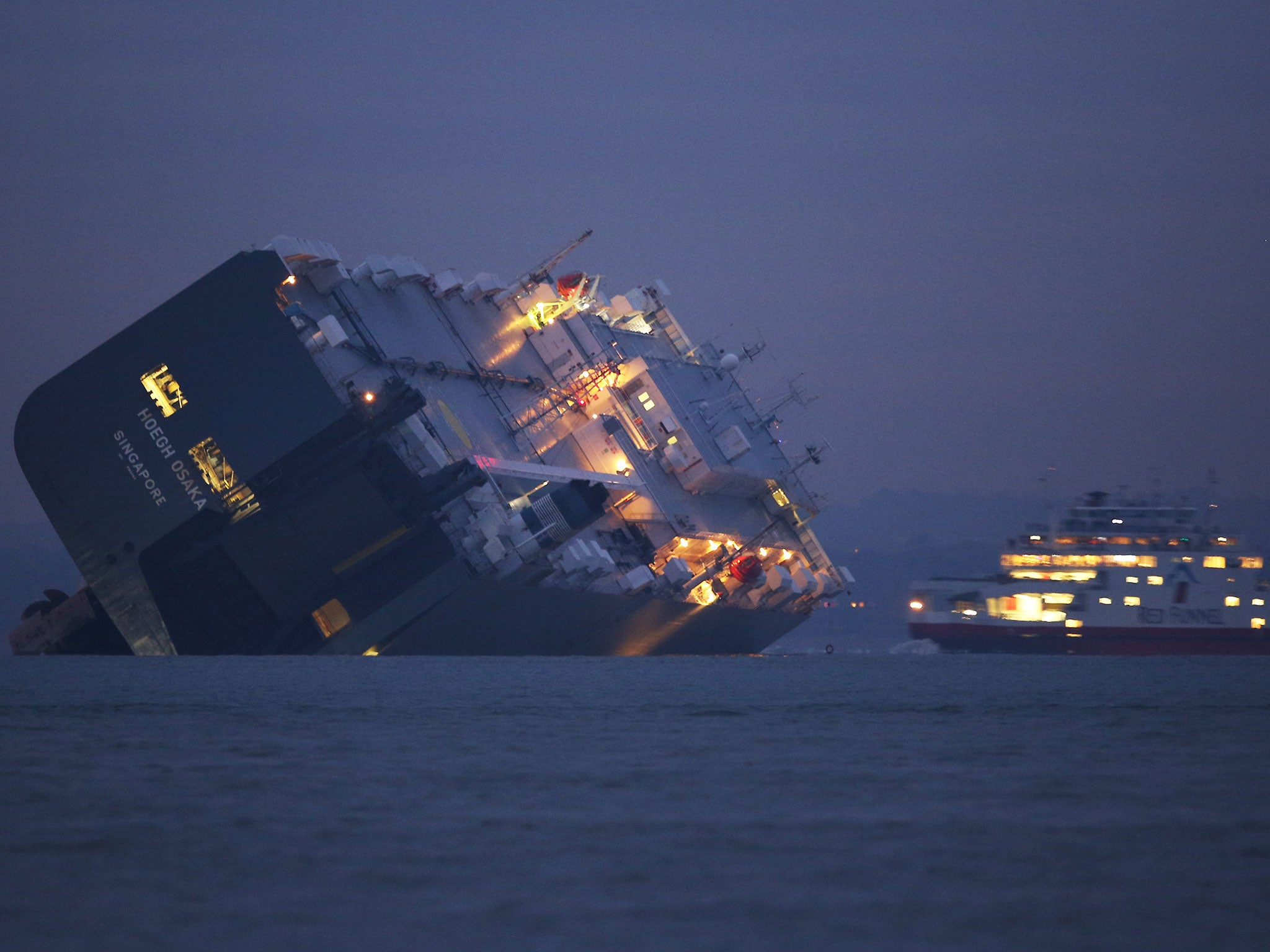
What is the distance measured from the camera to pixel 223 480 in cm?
2992

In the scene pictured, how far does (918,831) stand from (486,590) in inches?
896

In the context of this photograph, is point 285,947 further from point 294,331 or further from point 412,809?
point 294,331

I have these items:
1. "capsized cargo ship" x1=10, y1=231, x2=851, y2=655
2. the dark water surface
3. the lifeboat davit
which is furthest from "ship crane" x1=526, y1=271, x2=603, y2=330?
the dark water surface

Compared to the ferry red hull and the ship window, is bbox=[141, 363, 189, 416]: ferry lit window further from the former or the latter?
the ferry red hull

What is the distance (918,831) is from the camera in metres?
8.75

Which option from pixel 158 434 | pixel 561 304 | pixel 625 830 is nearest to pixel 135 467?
pixel 158 434

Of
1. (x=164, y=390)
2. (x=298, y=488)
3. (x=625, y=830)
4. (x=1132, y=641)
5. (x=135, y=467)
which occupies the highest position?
(x=164, y=390)

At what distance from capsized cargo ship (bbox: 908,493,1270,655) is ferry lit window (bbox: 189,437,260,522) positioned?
1504 inches

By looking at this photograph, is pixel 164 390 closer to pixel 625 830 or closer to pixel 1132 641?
pixel 625 830

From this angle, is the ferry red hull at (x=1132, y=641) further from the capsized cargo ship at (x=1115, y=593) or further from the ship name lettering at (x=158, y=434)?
the ship name lettering at (x=158, y=434)

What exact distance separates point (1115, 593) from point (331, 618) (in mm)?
37358

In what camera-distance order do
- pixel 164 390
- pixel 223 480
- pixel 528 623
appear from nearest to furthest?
pixel 223 480, pixel 164 390, pixel 528 623

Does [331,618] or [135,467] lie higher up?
[135,467]

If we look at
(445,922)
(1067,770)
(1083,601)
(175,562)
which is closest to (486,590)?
(175,562)
